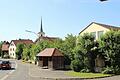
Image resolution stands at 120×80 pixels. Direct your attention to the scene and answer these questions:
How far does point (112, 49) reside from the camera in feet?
121

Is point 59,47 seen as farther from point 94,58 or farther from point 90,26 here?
point 94,58

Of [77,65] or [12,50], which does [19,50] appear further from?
[77,65]

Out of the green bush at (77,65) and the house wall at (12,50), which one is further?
the house wall at (12,50)

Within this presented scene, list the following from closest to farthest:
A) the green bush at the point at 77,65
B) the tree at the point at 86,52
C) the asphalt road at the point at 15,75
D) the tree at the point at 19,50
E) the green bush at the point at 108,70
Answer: the asphalt road at the point at 15,75 < the green bush at the point at 108,70 < the tree at the point at 86,52 < the green bush at the point at 77,65 < the tree at the point at 19,50

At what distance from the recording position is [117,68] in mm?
36125

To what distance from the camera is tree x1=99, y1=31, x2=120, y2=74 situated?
36.5 metres

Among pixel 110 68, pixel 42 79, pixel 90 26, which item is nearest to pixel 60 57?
pixel 90 26

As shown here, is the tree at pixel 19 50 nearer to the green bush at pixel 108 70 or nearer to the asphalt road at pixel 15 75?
the asphalt road at pixel 15 75

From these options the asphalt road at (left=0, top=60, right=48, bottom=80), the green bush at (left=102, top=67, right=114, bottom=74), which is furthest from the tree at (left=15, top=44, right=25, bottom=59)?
the green bush at (left=102, top=67, right=114, bottom=74)

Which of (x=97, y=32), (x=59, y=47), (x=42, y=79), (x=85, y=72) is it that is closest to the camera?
(x=42, y=79)

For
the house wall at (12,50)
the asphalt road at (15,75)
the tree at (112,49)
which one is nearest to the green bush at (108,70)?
the tree at (112,49)

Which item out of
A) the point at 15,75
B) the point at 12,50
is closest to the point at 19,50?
the point at 12,50

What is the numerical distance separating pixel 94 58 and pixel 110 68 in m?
4.39

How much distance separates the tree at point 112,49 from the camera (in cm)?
3647
